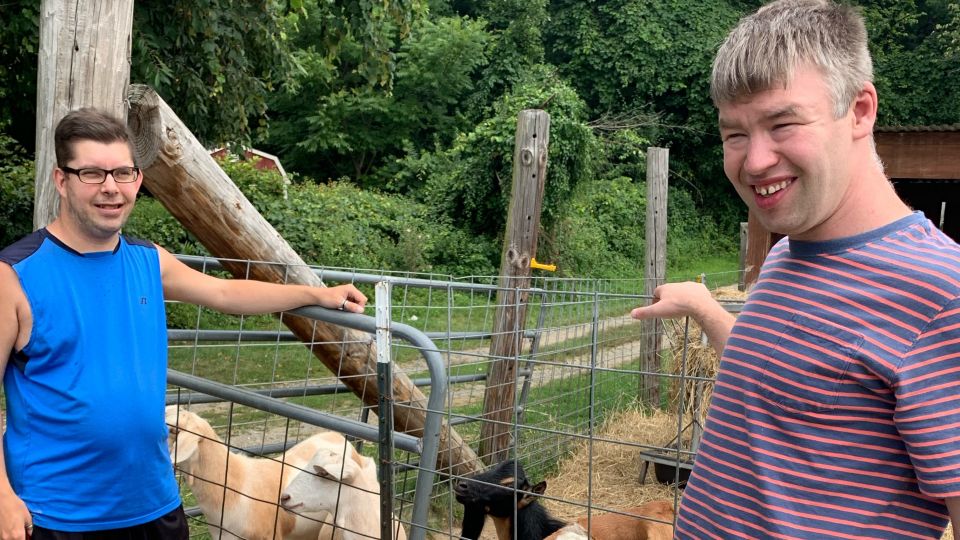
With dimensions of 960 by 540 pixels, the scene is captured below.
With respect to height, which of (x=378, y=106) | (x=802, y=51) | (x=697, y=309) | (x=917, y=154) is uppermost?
(x=378, y=106)

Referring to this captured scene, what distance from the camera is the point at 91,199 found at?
2.26 meters

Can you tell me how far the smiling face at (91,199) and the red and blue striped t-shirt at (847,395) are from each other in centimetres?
175

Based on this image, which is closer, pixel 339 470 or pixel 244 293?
pixel 244 293

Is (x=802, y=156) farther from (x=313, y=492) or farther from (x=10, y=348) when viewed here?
(x=313, y=492)

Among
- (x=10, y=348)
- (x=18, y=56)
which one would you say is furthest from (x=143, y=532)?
(x=18, y=56)

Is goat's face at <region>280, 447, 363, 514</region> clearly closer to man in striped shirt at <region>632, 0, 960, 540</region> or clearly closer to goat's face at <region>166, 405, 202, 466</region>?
goat's face at <region>166, 405, 202, 466</region>

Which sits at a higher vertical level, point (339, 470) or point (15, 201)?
point (15, 201)

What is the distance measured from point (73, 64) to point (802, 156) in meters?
2.82

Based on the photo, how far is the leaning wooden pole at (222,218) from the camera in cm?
356

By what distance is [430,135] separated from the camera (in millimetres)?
24453

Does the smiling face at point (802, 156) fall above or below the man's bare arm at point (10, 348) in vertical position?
above

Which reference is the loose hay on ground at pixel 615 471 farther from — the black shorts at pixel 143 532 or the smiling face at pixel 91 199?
the smiling face at pixel 91 199

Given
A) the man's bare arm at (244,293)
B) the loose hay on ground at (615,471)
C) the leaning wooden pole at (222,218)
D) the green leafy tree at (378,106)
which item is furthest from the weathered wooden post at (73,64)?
the green leafy tree at (378,106)

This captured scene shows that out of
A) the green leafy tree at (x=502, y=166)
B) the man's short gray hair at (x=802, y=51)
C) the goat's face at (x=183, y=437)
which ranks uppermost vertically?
the green leafy tree at (x=502, y=166)
